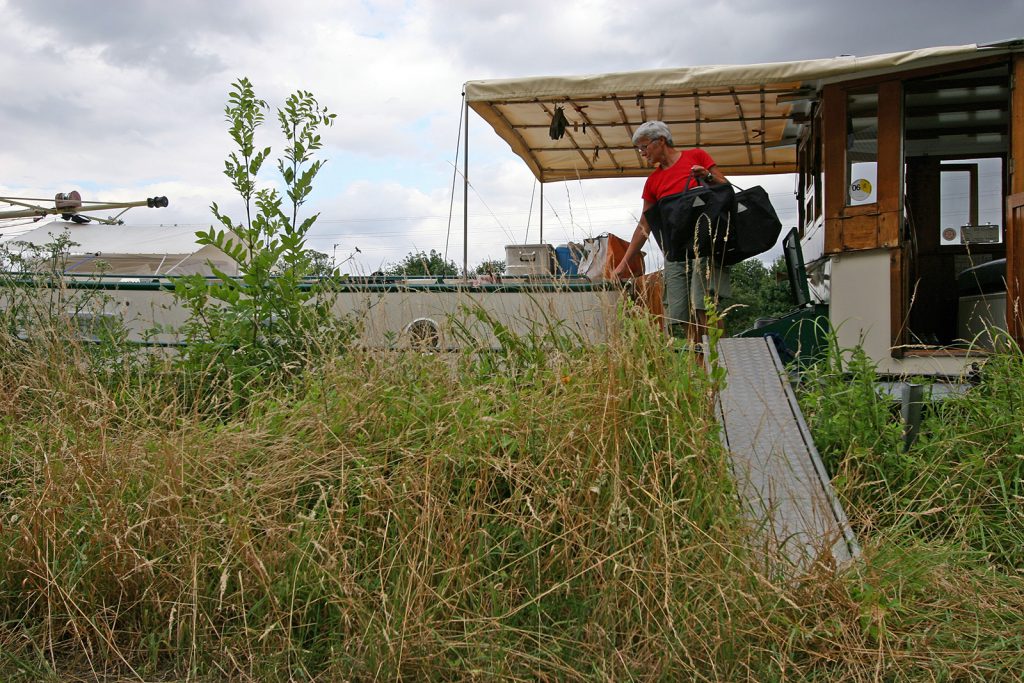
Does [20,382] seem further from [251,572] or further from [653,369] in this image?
[653,369]

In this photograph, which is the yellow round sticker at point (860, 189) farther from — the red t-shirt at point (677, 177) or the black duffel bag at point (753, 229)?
the red t-shirt at point (677, 177)

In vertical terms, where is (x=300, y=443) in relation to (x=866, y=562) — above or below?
above

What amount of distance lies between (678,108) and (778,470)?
4.73 metres

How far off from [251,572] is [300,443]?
65cm

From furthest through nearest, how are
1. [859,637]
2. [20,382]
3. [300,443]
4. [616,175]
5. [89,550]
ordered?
[616,175], [20,382], [300,443], [89,550], [859,637]

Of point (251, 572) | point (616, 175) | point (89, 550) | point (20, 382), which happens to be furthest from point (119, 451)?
point (616, 175)

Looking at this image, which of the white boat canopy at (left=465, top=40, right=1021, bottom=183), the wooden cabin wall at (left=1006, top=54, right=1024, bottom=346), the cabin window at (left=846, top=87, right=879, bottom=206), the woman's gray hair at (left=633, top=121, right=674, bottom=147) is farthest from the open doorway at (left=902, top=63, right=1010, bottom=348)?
the woman's gray hair at (left=633, top=121, right=674, bottom=147)

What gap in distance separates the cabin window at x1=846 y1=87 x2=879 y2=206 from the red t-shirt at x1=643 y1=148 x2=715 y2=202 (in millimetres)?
1393

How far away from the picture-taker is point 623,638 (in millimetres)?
2656

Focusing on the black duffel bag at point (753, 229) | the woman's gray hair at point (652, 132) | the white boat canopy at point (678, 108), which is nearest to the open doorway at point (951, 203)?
the white boat canopy at point (678, 108)

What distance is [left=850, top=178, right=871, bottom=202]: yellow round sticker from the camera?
5914mm

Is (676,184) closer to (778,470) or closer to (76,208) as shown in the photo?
(778,470)

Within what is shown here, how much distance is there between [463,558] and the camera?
114 inches

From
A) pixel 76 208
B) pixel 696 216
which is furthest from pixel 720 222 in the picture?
pixel 76 208
